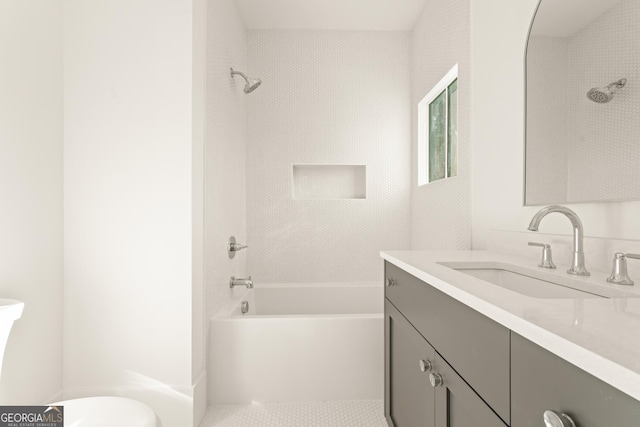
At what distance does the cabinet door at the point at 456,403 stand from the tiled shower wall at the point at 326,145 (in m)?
2.13

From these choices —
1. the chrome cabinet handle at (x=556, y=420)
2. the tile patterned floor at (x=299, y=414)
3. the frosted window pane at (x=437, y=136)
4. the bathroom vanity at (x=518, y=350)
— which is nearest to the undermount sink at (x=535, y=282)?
the bathroom vanity at (x=518, y=350)

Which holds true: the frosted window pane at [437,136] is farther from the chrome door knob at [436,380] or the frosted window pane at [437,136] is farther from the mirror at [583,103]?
the chrome door knob at [436,380]

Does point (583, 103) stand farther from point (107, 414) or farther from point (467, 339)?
point (107, 414)

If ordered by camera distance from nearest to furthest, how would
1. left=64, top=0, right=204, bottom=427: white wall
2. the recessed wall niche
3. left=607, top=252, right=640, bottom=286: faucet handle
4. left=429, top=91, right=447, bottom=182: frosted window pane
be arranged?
1. left=607, top=252, right=640, bottom=286: faucet handle
2. left=64, top=0, right=204, bottom=427: white wall
3. left=429, top=91, right=447, bottom=182: frosted window pane
4. the recessed wall niche

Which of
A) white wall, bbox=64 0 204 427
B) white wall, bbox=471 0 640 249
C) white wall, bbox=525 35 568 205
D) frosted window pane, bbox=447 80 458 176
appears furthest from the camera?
frosted window pane, bbox=447 80 458 176

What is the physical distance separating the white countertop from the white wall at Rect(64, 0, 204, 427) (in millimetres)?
1392

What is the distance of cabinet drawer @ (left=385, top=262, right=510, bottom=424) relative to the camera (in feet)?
2.33

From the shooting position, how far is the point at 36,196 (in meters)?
1.67

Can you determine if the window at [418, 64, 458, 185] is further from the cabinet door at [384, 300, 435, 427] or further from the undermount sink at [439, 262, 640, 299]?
the cabinet door at [384, 300, 435, 427]

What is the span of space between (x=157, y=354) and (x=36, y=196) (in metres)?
0.89

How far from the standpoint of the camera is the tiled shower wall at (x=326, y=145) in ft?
10.4

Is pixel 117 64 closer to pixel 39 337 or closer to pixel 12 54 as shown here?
pixel 12 54

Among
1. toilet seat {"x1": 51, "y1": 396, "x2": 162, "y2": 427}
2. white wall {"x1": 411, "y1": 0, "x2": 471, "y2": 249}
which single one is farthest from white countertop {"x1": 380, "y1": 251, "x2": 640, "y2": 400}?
white wall {"x1": 411, "y1": 0, "x2": 471, "y2": 249}

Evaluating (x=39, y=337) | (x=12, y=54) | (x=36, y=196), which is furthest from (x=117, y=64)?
(x=39, y=337)
